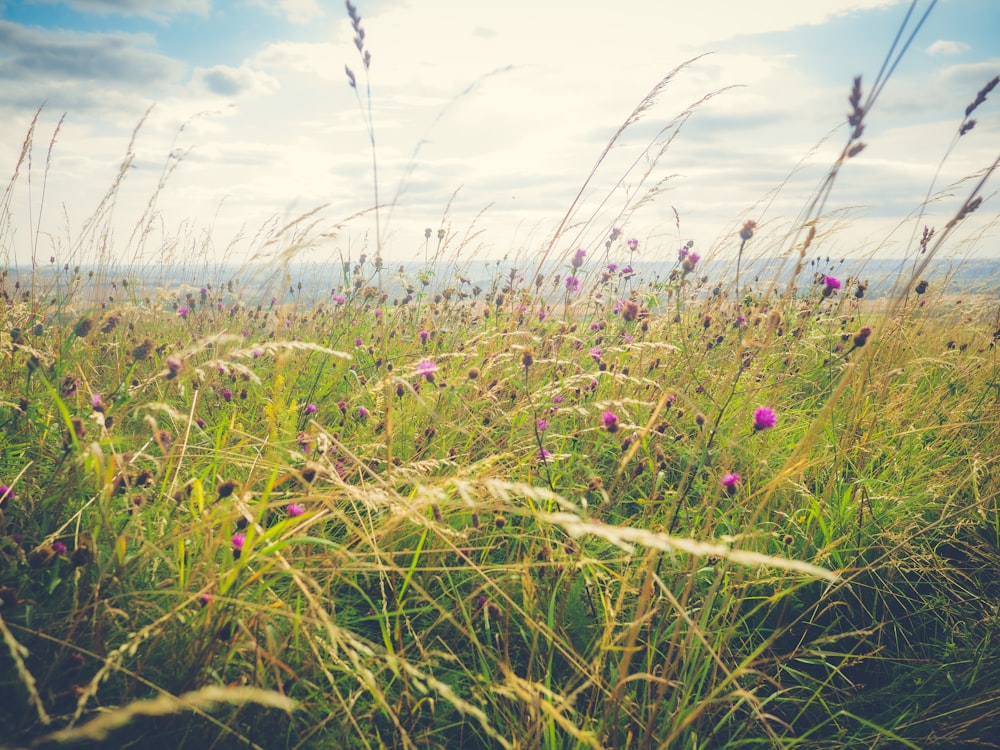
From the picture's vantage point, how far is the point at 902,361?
115 inches

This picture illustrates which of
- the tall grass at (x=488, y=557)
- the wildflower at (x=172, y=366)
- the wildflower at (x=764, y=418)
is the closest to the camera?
the tall grass at (x=488, y=557)

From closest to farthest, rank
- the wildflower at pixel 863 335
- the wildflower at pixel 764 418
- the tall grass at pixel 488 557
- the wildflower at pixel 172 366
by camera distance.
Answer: the tall grass at pixel 488 557 < the wildflower at pixel 172 366 < the wildflower at pixel 764 418 < the wildflower at pixel 863 335

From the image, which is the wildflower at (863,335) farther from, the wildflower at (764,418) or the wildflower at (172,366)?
the wildflower at (172,366)

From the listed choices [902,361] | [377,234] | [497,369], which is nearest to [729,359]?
[902,361]

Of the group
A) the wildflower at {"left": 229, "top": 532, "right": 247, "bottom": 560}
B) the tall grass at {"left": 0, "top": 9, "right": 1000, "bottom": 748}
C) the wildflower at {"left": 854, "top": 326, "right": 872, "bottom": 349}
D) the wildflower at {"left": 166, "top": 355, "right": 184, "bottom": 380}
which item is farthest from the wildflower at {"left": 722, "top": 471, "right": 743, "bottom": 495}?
the wildflower at {"left": 166, "top": 355, "right": 184, "bottom": 380}

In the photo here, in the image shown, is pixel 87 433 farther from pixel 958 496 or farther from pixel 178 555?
pixel 958 496

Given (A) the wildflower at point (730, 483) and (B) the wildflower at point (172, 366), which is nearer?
(B) the wildflower at point (172, 366)

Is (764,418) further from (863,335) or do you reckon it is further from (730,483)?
(863,335)

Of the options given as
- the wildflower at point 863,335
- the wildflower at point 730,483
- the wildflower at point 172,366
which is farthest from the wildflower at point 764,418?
the wildflower at point 172,366

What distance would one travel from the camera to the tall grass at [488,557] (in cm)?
101

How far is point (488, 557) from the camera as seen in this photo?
1.59m

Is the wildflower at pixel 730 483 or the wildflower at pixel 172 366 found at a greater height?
the wildflower at pixel 172 366

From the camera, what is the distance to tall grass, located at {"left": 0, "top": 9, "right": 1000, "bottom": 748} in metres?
1.01

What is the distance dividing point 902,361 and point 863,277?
139 centimetres
